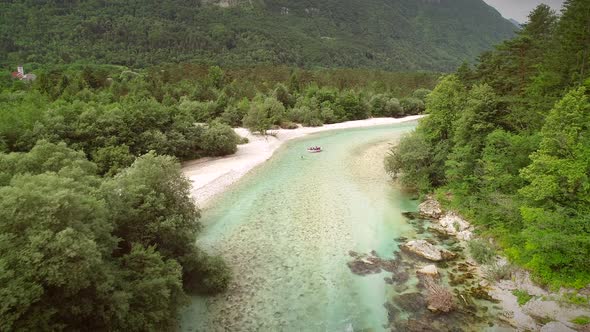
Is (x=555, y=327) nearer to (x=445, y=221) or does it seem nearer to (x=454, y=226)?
(x=454, y=226)

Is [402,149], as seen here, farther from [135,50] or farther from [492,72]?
[135,50]

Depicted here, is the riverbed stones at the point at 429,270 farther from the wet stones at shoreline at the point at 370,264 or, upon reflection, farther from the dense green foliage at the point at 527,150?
the dense green foliage at the point at 527,150

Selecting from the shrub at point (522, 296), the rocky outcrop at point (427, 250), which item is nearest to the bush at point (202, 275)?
the rocky outcrop at point (427, 250)

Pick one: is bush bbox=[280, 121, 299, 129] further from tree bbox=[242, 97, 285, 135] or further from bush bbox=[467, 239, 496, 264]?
bush bbox=[467, 239, 496, 264]

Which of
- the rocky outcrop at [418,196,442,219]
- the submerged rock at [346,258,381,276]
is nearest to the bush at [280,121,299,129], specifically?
the rocky outcrop at [418,196,442,219]

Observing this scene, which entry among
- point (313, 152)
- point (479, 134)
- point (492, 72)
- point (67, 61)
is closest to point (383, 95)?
point (313, 152)

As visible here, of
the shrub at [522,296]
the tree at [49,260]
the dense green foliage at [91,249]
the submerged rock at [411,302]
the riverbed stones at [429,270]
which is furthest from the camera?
the riverbed stones at [429,270]

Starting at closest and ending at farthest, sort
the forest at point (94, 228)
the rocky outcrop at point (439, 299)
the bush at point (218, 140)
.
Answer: the forest at point (94, 228) < the rocky outcrop at point (439, 299) < the bush at point (218, 140)
